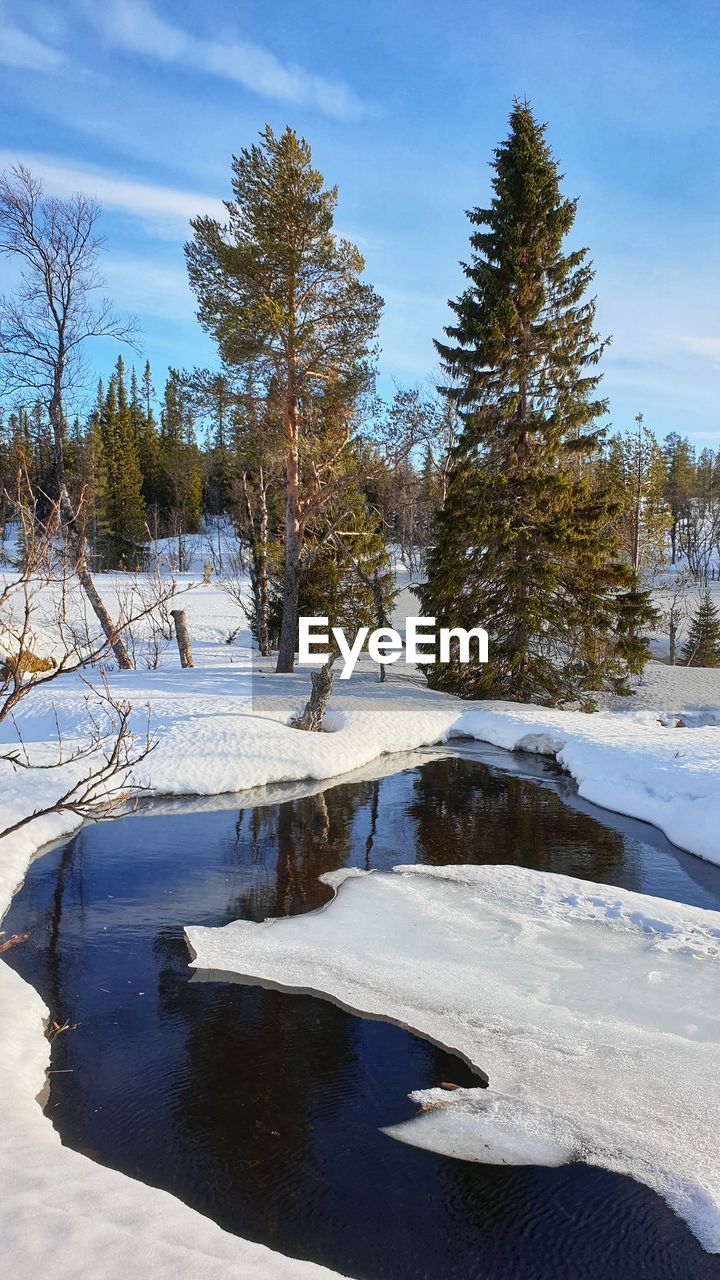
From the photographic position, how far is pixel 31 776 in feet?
41.9

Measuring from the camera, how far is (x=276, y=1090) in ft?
18.8

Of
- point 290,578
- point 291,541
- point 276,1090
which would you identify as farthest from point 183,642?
point 276,1090

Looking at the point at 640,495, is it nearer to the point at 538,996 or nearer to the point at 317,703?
the point at 317,703

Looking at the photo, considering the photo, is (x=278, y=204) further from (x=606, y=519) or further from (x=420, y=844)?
(x=420, y=844)

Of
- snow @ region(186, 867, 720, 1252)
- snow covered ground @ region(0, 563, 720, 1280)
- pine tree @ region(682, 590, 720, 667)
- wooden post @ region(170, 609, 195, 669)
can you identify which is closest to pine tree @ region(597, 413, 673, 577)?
pine tree @ region(682, 590, 720, 667)

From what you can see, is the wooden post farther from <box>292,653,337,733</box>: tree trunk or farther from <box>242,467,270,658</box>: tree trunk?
<box>292,653,337,733</box>: tree trunk

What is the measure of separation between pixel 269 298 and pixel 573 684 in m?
12.3

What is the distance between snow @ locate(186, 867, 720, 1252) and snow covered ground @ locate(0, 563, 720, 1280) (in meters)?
1.85

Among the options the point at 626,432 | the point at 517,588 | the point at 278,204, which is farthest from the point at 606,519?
the point at 626,432

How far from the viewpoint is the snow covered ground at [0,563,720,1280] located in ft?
12.6

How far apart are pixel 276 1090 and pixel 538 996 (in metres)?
2.57

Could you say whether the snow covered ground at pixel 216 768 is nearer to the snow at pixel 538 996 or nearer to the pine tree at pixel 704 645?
the snow at pixel 538 996

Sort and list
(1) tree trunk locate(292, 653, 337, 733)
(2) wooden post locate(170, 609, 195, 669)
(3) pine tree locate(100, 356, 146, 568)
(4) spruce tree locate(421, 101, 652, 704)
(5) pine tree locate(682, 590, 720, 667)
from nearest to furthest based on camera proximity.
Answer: (1) tree trunk locate(292, 653, 337, 733), (4) spruce tree locate(421, 101, 652, 704), (2) wooden post locate(170, 609, 195, 669), (5) pine tree locate(682, 590, 720, 667), (3) pine tree locate(100, 356, 146, 568)

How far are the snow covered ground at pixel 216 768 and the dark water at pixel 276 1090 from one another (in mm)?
430
